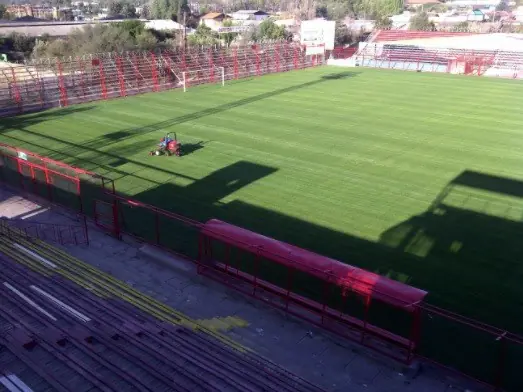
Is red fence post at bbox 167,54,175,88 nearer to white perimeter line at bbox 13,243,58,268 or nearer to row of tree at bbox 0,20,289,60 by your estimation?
row of tree at bbox 0,20,289,60

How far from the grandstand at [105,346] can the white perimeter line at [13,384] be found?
14mm

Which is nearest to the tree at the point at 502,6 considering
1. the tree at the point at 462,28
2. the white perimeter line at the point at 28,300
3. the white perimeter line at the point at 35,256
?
the tree at the point at 462,28

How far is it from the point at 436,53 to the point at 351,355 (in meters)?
52.3

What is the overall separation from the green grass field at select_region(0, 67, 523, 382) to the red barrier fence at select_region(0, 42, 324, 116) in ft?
7.54

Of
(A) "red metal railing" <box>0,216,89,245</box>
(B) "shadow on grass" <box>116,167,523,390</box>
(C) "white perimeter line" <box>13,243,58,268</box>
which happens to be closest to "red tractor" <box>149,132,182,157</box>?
(B) "shadow on grass" <box>116,167,523,390</box>

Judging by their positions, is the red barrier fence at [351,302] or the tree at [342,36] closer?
the red barrier fence at [351,302]

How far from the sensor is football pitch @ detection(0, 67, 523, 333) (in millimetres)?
13188

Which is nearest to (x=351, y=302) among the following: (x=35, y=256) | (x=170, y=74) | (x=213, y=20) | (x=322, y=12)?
(x=35, y=256)

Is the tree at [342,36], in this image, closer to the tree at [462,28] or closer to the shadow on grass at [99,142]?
the tree at [462,28]

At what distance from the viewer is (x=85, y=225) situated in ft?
45.1

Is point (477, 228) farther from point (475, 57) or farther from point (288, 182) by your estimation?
point (475, 57)

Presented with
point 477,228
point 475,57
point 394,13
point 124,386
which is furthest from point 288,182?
point 394,13

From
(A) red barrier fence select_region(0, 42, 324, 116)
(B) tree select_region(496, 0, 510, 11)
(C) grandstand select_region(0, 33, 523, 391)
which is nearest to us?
(C) grandstand select_region(0, 33, 523, 391)

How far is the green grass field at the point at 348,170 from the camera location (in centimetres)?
1319
